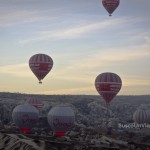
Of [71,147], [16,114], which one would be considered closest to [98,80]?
[16,114]

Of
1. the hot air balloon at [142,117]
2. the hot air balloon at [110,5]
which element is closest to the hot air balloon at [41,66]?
the hot air balloon at [110,5]

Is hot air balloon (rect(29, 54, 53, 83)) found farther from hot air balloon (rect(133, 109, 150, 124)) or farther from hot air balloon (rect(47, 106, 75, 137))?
hot air balloon (rect(133, 109, 150, 124))

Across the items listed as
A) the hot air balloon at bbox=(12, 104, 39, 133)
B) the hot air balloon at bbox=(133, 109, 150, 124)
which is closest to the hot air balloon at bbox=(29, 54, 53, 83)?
the hot air balloon at bbox=(12, 104, 39, 133)

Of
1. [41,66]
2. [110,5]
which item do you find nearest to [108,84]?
[41,66]

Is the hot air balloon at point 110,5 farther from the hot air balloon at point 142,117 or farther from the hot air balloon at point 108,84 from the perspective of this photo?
the hot air balloon at point 142,117

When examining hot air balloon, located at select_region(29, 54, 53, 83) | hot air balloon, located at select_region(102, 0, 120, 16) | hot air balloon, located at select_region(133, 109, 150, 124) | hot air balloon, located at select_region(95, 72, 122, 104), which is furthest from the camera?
hot air balloon, located at select_region(133, 109, 150, 124)

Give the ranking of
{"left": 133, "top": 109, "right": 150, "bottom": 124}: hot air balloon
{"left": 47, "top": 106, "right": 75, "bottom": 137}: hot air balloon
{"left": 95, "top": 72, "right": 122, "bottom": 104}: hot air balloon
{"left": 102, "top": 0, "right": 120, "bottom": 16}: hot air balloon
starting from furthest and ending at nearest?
{"left": 133, "top": 109, "right": 150, "bottom": 124}: hot air balloon < {"left": 95, "top": 72, "right": 122, "bottom": 104}: hot air balloon < {"left": 102, "top": 0, "right": 120, "bottom": 16}: hot air balloon < {"left": 47, "top": 106, "right": 75, "bottom": 137}: hot air balloon

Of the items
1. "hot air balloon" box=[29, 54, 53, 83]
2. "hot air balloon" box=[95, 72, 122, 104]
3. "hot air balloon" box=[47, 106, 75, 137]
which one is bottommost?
"hot air balloon" box=[47, 106, 75, 137]

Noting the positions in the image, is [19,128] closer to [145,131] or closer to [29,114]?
[29,114]
